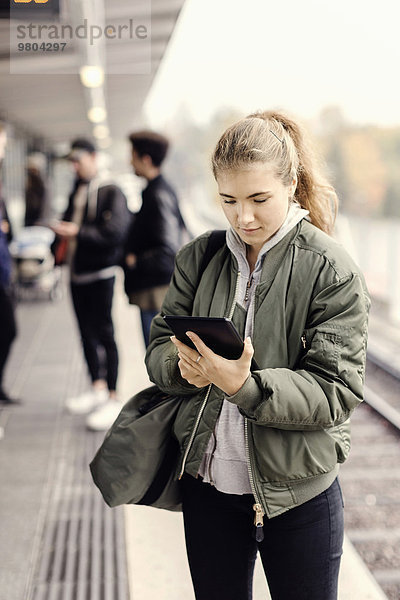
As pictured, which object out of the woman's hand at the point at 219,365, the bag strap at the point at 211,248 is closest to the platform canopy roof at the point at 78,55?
the bag strap at the point at 211,248

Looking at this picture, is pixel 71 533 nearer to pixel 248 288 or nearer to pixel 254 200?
pixel 248 288

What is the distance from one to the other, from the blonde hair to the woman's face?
2cm

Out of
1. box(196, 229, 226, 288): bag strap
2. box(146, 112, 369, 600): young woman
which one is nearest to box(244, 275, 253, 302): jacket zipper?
box(146, 112, 369, 600): young woman

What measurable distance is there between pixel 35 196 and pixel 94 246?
5.48 meters

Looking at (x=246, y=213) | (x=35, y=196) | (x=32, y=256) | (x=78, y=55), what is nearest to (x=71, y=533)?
(x=246, y=213)

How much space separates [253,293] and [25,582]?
1.93 metres

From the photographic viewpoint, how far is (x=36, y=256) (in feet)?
28.7

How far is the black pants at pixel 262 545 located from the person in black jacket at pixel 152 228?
→ 2466 mm

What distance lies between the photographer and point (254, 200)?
1372mm

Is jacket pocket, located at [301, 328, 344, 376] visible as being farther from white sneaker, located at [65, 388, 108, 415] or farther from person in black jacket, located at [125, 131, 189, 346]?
white sneaker, located at [65, 388, 108, 415]

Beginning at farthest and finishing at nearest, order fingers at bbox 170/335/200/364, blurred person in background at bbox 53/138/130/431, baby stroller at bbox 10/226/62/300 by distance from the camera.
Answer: baby stroller at bbox 10/226/62/300 → blurred person in background at bbox 53/138/130/431 → fingers at bbox 170/335/200/364

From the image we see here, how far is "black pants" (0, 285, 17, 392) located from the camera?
458 cm

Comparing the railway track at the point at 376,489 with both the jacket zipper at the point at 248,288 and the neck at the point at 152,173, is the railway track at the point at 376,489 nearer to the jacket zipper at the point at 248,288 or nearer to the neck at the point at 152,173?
the jacket zipper at the point at 248,288

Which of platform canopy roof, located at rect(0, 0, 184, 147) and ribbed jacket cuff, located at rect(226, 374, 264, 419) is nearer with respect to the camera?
ribbed jacket cuff, located at rect(226, 374, 264, 419)
